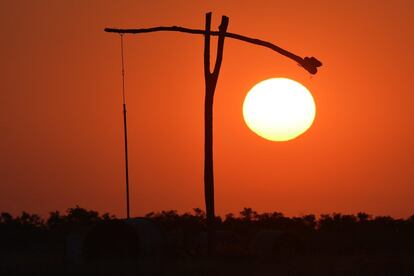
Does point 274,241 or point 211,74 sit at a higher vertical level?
point 211,74

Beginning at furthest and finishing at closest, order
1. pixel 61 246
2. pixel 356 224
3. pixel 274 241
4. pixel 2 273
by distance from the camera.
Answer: pixel 356 224 → pixel 61 246 → pixel 274 241 → pixel 2 273

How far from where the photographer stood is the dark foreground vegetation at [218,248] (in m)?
22.8

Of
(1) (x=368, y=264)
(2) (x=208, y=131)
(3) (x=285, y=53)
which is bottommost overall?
(1) (x=368, y=264)

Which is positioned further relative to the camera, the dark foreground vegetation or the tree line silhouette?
the tree line silhouette

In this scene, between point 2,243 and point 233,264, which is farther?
point 2,243

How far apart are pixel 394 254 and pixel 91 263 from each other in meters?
7.21

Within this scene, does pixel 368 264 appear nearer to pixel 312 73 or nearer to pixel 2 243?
pixel 312 73

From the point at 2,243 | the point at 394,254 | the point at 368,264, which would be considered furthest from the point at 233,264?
the point at 2,243

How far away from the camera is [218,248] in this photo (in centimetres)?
2838

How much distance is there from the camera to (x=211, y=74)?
98.7 ft

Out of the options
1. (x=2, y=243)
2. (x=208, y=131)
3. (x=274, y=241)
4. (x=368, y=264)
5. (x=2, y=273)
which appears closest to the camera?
(x=2, y=273)

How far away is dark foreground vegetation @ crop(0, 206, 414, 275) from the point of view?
22844 mm

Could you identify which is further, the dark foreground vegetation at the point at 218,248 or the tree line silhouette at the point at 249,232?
the tree line silhouette at the point at 249,232

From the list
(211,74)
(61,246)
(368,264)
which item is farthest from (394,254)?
(61,246)
